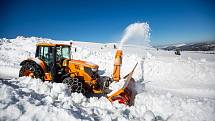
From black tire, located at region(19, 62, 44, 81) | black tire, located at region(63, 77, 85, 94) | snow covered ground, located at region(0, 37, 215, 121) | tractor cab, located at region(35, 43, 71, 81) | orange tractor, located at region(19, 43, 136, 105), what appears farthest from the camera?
black tire, located at region(19, 62, 44, 81)

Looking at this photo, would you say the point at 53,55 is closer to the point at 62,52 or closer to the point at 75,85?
the point at 62,52

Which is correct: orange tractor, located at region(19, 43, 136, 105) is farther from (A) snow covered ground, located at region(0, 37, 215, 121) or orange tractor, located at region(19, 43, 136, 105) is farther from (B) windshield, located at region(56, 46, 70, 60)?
(A) snow covered ground, located at region(0, 37, 215, 121)

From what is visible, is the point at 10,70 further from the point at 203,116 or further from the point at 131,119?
the point at 203,116

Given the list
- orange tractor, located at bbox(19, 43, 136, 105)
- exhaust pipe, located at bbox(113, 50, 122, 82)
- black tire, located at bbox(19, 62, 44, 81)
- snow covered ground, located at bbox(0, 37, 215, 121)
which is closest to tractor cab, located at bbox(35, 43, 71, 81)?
orange tractor, located at bbox(19, 43, 136, 105)

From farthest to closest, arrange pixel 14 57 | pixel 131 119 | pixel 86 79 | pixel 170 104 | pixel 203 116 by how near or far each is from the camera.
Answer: pixel 14 57 → pixel 86 79 → pixel 170 104 → pixel 203 116 → pixel 131 119

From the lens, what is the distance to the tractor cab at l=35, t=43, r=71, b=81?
375 inches

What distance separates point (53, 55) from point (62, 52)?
506mm

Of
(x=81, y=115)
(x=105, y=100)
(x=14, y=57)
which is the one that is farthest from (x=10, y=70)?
(x=81, y=115)

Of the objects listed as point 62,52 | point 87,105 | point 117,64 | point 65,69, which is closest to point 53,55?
point 62,52

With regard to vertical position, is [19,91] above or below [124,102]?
above

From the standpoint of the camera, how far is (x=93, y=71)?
381 inches

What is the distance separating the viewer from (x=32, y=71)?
9.84 metres

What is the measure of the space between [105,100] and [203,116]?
3.29m

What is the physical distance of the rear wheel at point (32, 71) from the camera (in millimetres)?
9672
